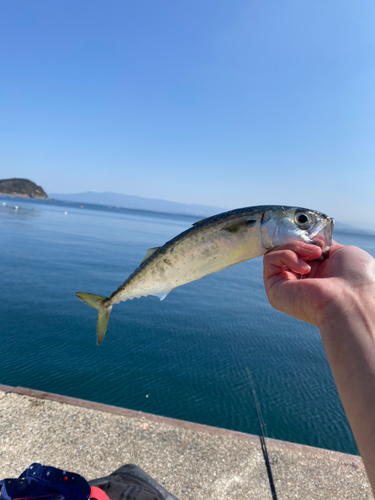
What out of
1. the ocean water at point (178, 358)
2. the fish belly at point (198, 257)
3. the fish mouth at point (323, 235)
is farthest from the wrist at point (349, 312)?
the ocean water at point (178, 358)

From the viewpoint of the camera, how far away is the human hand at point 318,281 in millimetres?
2521

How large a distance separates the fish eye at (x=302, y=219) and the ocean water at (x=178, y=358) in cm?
612

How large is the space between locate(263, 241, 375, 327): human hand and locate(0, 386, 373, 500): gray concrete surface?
11.6 ft

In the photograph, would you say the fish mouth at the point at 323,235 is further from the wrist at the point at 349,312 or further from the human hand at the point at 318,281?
the wrist at the point at 349,312

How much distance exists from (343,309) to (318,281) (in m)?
0.36

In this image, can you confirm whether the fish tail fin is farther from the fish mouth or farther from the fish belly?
the fish mouth

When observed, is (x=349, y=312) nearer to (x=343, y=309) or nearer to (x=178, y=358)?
(x=343, y=309)

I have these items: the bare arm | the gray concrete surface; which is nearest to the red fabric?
the gray concrete surface

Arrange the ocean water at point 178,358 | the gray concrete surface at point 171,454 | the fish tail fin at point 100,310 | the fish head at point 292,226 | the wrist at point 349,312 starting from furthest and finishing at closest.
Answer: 1. the ocean water at point 178,358
2. the gray concrete surface at point 171,454
3. the fish tail fin at point 100,310
4. the fish head at point 292,226
5. the wrist at point 349,312

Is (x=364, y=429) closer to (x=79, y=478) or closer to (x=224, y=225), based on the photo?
(x=224, y=225)

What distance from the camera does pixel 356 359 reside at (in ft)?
6.89

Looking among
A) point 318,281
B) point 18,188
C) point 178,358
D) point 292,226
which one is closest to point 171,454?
point 318,281

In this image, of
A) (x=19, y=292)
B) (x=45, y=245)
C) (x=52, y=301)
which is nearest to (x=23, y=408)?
(x=52, y=301)

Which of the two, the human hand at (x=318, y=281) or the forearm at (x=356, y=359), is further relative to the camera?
the human hand at (x=318, y=281)
